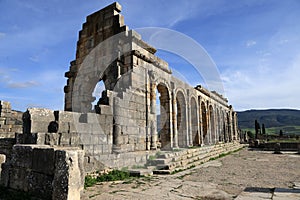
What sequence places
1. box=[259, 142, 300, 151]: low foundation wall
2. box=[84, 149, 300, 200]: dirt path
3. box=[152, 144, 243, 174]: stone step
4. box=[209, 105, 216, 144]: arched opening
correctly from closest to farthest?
1. box=[84, 149, 300, 200]: dirt path
2. box=[152, 144, 243, 174]: stone step
3. box=[209, 105, 216, 144]: arched opening
4. box=[259, 142, 300, 151]: low foundation wall

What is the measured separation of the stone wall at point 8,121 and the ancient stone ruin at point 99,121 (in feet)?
0.14

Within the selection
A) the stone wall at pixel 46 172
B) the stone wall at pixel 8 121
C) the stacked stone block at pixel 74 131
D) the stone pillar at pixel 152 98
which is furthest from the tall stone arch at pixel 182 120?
the stone wall at pixel 46 172

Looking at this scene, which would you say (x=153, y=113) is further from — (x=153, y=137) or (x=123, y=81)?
(x=123, y=81)

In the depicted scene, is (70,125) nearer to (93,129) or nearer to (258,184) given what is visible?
(93,129)

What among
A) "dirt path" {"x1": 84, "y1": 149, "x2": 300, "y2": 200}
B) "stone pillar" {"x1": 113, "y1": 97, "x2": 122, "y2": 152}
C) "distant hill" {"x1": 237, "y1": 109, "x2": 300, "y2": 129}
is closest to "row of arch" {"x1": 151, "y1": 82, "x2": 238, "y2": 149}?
"stone pillar" {"x1": 113, "y1": 97, "x2": 122, "y2": 152}

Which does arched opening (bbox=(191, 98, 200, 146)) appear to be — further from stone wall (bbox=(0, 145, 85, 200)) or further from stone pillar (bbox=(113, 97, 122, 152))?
stone wall (bbox=(0, 145, 85, 200))

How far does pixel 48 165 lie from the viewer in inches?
148

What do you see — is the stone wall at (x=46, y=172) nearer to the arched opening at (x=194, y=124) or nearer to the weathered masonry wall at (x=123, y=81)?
the weathered masonry wall at (x=123, y=81)

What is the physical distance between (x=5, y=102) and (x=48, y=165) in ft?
29.4

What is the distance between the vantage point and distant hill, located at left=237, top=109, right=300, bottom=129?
461 feet

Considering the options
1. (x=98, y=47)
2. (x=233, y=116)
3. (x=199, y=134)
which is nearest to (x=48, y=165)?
(x=98, y=47)

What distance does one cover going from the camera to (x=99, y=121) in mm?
6957

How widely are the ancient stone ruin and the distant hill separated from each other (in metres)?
137

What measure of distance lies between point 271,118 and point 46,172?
174654 mm
